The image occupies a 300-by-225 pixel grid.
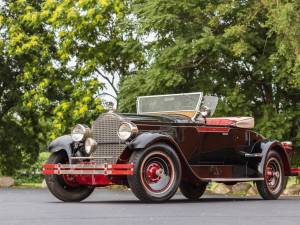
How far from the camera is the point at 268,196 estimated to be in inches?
590

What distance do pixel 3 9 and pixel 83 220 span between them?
24424 millimetres

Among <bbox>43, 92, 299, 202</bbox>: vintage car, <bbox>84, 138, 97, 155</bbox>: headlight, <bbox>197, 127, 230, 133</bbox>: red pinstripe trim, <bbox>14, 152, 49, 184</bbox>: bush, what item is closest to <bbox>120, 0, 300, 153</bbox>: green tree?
<bbox>43, 92, 299, 202</bbox>: vintage car

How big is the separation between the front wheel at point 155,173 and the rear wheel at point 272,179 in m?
2.34

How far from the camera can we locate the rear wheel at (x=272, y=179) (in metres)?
15.0

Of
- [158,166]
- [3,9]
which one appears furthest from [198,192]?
[3,9]

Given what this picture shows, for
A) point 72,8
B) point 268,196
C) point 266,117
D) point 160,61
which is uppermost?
point 72,8

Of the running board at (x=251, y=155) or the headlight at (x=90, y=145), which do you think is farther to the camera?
the running board at (x=251, y=155)

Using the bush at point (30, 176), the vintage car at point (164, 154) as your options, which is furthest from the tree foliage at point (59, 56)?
the vintage car at point (164, 154)

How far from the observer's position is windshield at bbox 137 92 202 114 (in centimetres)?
1519

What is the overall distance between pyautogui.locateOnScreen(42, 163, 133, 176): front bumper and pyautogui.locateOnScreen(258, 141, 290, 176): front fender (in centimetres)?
322

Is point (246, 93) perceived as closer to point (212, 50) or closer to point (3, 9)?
point (212, 50)

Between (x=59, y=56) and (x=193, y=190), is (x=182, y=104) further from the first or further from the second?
(x=59, y=56)

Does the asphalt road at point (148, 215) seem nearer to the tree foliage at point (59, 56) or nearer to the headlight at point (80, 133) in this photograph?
the headlight at point (80, 133)

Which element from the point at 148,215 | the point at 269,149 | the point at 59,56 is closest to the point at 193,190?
the point at 269,149
